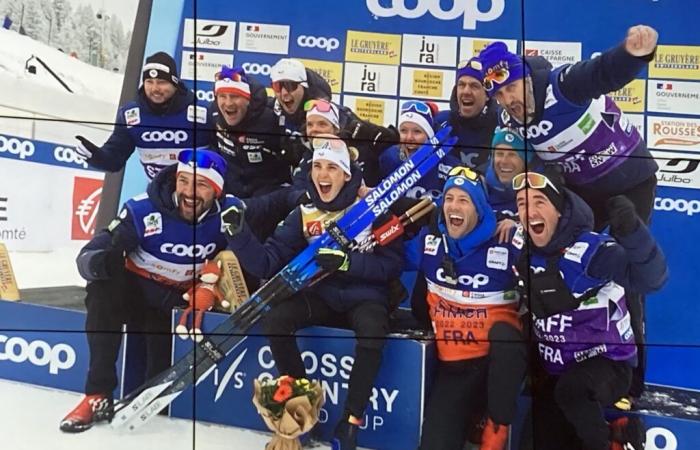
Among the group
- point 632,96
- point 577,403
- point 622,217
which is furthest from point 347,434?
point 632,96

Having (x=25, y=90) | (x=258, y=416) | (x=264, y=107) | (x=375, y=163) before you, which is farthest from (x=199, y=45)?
(x=258, y=416)

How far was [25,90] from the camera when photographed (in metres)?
1.88

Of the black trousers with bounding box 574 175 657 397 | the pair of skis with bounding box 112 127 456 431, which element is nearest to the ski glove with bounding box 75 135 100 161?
the pair of skis with bounding box 112 127 456 431

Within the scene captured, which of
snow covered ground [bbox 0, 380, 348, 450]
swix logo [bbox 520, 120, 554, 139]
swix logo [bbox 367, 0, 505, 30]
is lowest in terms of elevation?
snow covered ground [bbox 0, 380, 348, 450]

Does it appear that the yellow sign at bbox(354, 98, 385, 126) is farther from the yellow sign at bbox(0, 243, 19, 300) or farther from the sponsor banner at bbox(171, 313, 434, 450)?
the yellow sign at bbox(0, 243, 19, 300)

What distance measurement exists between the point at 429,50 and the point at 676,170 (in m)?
0.89

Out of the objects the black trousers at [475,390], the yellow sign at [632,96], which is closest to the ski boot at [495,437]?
the black trousers at [475,390]

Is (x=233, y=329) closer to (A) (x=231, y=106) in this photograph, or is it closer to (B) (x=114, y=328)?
(B) (x=114, y=328)

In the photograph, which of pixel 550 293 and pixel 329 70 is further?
pixel 329 70

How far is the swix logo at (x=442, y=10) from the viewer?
193 centimetres

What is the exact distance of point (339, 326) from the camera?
185 centimetres

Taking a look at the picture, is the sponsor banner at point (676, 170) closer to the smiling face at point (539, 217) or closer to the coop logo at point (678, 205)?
the coop logo at point (678, 205)

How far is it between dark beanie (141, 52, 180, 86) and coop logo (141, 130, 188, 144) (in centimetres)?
16

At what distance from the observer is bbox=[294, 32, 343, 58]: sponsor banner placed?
6.30 ft
